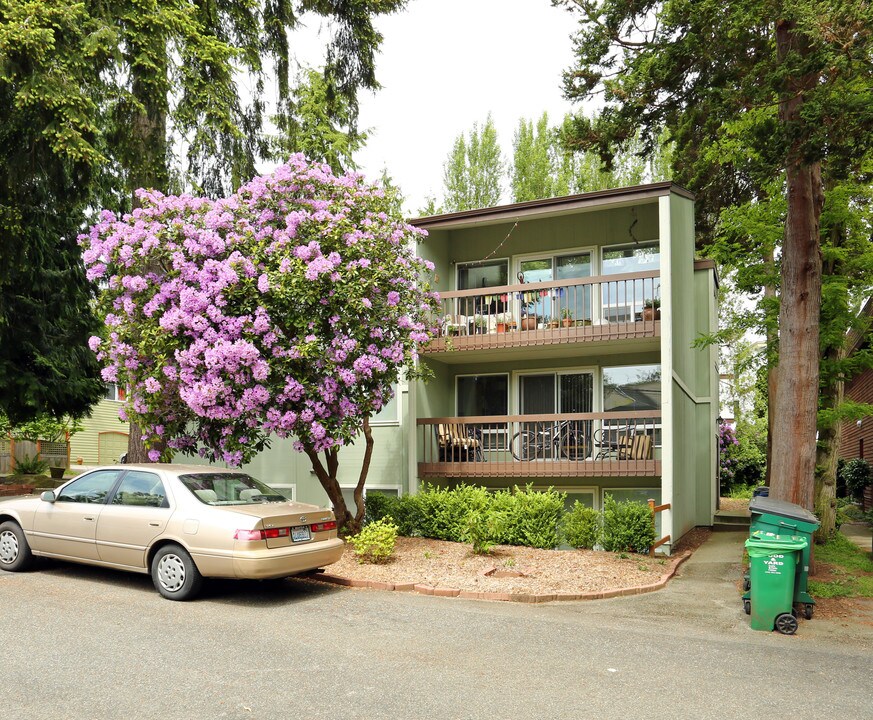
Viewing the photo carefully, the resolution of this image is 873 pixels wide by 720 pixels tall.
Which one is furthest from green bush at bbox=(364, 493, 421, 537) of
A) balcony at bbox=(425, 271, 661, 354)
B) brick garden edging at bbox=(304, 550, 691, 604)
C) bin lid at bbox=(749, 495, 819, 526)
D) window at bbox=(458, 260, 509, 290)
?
bin lid at bbox=(749, 495, 819, 526)

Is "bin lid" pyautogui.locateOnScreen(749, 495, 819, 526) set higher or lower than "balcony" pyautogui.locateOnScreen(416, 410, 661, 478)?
lower

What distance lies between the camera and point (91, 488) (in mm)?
9883

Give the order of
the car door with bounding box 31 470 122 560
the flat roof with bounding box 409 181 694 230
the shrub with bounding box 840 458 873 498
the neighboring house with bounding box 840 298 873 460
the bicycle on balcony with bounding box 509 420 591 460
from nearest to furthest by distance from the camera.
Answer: the car door with bounding box 31 470 122 560
the flat roof with bounding box 409 181 694 230
the bicycle on balcony with bounding box 509 420 591 460
the shrub with bounding box 840 458 873 498
the neighboring house with bounding box 840 298 873 460

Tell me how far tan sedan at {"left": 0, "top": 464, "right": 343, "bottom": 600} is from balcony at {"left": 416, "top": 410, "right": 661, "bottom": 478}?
20.6ft

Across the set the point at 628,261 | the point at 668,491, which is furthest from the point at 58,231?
the point at 668,491

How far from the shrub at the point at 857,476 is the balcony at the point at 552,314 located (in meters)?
13.9

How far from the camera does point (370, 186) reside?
13750mm

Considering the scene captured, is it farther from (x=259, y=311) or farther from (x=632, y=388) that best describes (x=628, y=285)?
(x=259, y=311)

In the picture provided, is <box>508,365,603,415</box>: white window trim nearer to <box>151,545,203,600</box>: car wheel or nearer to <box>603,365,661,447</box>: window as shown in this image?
<box>603,365,661,447</box>: window

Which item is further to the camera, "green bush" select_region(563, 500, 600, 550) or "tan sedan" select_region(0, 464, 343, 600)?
"green bush" select_region(563, 500, 600, 550)

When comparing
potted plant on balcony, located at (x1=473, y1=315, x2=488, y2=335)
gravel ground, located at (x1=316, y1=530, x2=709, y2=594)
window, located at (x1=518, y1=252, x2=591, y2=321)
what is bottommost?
gravel ground, located at (x1=316, y1=530, x2=709, y2=594)

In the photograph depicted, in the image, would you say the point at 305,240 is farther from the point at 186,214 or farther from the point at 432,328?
the point at 432,328

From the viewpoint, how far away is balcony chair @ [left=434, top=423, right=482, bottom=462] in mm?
16266

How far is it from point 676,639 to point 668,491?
6298 mm
